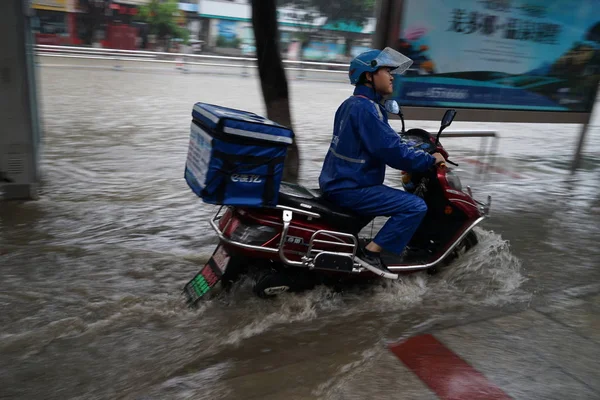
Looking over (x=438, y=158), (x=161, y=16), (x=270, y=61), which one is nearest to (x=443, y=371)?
(x=438, y=158)

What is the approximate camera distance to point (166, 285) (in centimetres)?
393

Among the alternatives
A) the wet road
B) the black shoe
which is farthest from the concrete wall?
the black shoe

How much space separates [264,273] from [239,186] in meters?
0.75

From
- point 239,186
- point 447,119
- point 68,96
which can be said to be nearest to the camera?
point 239,186

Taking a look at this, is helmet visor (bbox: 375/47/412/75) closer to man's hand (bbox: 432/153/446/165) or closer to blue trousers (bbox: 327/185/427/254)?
man's hand (bbox: 432/153/446/165)

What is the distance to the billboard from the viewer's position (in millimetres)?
6297

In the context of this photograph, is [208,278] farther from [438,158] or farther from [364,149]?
[438,158]

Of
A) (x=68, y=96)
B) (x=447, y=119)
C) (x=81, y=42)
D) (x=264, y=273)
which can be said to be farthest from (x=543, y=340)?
(x=81, y=42)

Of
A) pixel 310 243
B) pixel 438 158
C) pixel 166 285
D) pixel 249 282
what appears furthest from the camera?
pixel 166 285

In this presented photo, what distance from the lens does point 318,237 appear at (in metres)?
3.45

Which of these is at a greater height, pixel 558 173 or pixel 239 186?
pixel 239 186

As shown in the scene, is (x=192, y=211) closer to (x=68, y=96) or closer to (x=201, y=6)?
(x=68, y=96)

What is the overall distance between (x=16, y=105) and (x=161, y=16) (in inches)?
1276

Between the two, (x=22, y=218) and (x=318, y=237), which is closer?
(x=318, y=237)
